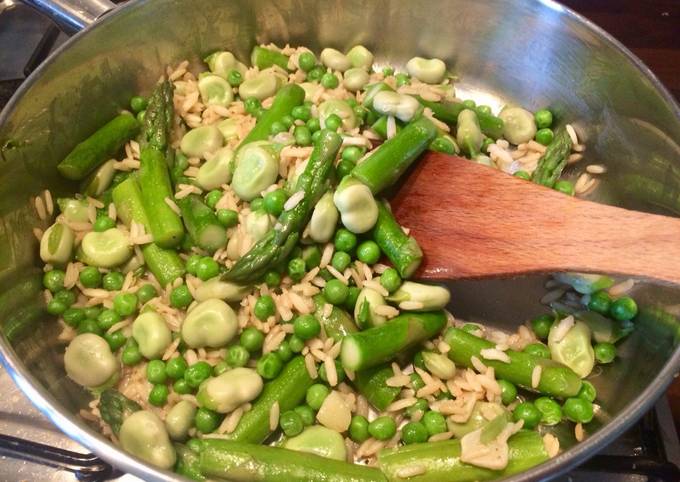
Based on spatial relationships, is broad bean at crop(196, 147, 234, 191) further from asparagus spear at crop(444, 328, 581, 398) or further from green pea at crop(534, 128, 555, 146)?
green pea at crop(534, 128, 555, 146)

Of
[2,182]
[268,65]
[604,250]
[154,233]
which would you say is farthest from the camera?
[268,65]

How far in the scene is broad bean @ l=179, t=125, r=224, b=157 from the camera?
3.39m

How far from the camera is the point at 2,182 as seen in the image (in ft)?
9.34

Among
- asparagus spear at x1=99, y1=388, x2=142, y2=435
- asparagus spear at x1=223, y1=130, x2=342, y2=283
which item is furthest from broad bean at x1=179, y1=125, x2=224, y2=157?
asparagus spear at x1=99, y1=388, x2=142, y2=435

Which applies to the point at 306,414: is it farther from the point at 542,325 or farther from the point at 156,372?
the point at 542,325

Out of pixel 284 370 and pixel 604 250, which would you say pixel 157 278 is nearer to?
pixel 284 370

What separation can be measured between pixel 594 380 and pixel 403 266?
1105 millimetres

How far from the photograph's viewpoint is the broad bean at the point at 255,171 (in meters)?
3.01

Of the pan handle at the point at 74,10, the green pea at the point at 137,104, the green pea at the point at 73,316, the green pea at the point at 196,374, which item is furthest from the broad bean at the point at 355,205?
the pan handle at the point at 74,10

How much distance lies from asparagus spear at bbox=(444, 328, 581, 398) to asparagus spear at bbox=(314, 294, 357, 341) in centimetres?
48

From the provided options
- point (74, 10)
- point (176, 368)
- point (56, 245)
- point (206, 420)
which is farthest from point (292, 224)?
point (74, 10)

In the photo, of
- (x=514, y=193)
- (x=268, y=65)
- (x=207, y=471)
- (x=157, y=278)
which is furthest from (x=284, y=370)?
(x=268, y=65)

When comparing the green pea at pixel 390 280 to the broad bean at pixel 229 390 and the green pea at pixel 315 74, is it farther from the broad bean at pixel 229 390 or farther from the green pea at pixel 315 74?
the green pea at pixel 315 74

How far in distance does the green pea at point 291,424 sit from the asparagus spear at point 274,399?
0.05 metres
